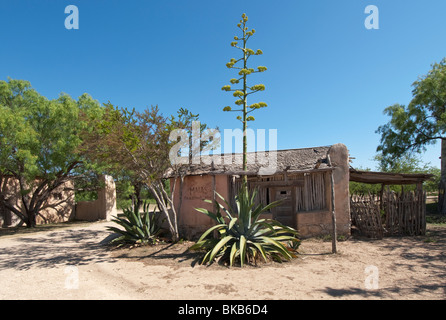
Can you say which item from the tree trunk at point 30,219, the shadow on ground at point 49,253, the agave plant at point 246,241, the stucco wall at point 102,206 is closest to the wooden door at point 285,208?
the agave plant at point 246,241

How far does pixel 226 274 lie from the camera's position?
17.3ft

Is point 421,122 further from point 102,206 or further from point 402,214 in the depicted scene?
point 102,206

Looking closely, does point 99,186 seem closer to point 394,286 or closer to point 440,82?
point 394,286

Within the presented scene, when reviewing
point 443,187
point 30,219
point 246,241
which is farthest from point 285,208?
point 30,219

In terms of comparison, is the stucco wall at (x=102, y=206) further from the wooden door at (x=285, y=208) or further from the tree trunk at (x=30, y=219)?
the wooden door at (x=285, y=208)

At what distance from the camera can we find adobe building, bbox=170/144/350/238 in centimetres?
878

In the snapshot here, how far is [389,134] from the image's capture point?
16.1 metres

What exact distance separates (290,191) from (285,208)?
2.14 ft

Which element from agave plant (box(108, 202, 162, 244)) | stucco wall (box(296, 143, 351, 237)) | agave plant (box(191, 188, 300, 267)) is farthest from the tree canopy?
stucco wall (box(296, 143, 351, 237))

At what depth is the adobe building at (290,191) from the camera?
8.78 meters
